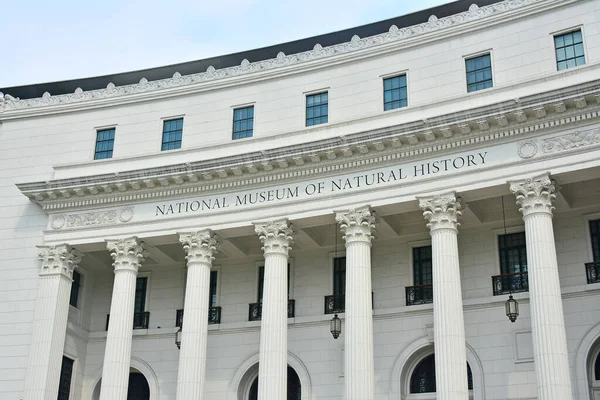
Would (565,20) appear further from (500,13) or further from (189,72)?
(189,72)

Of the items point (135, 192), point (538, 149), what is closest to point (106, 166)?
point (135, 192)

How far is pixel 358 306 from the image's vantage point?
3125 centimetres

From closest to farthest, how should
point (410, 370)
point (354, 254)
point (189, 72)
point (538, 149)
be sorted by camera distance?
point (538, 149), point (354, 254), point (410, 370), point (189, 72)

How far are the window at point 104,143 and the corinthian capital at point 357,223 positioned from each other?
13.1 metres

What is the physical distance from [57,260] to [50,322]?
2.71 m

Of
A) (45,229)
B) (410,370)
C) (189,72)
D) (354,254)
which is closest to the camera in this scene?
(354,254)

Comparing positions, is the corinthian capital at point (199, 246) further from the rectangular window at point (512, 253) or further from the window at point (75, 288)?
the rectangular window at point (512, 253)

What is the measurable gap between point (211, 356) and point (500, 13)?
18.9 metres

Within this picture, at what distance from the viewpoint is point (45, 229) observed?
1474 inches

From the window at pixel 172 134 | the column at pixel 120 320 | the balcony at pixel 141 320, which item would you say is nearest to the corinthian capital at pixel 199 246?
the column at pixel 120 320

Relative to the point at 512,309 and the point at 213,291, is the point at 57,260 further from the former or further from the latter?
the point at 512,309

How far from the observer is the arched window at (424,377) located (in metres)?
34.4

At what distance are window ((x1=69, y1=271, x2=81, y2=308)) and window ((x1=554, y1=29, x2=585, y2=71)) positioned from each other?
76.0 feet

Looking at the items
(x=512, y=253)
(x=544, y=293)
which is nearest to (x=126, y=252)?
(x=512, y=253)
